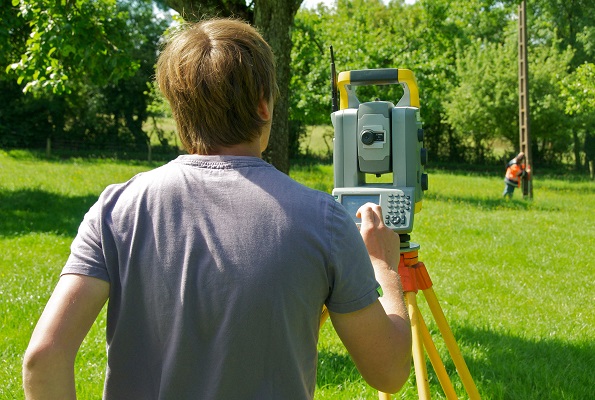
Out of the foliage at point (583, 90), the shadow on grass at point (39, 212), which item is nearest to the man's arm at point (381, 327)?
the shadow on grass at point (39, 212)

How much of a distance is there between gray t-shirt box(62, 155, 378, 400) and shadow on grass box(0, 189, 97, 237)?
9.53m

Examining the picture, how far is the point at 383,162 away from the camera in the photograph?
108 inches

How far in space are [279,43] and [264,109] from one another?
4.18 metres

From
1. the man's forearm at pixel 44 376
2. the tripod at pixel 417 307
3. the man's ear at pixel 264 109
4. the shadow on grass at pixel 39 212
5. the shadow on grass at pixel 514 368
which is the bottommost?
the shadow on grass at pixel 514 368

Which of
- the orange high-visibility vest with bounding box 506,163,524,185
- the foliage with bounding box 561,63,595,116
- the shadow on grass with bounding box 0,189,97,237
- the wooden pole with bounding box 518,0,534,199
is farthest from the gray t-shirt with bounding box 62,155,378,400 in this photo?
the foliage with bounding box 561,63,595,116

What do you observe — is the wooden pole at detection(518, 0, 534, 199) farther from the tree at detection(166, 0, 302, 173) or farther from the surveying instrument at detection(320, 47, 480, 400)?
the surveying instrument at detection(320, 47, 480, 400)

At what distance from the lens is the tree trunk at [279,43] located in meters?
5.48

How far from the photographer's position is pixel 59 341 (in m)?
1.40

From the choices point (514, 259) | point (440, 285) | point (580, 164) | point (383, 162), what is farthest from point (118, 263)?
point (580, 164)

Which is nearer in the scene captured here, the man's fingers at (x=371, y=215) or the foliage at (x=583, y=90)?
the man's fingers at (x=371, y=215)

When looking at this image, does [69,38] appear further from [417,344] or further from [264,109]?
[264,109]

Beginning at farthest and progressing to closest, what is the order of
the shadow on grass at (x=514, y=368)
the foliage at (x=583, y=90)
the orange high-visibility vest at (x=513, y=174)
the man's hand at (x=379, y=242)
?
the foliage at (x=583, y=90) → the orange high-visibility vest at (x=513, y=174) → the shadow on grass at (x=514, y=368) → the man's hand at (x=379, y=242)

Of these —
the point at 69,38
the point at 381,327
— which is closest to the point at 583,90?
the point at 69,38

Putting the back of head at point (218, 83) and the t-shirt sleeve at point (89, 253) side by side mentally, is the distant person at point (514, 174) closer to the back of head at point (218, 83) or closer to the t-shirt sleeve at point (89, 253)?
the back of head at point (218, 83)
